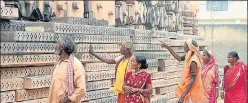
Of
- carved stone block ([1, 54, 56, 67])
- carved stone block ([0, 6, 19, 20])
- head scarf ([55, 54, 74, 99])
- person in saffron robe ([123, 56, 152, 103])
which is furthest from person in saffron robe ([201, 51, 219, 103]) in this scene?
carved stone block ([0, 6, 19, 20])

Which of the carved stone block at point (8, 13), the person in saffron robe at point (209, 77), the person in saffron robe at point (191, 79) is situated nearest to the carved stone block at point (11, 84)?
the carved stone block at point (8, 13)

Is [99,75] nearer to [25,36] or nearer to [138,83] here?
[25,36]

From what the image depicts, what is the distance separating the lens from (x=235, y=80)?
7379mm

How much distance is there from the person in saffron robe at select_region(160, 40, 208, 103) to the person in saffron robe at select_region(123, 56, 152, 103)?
954 millimetres

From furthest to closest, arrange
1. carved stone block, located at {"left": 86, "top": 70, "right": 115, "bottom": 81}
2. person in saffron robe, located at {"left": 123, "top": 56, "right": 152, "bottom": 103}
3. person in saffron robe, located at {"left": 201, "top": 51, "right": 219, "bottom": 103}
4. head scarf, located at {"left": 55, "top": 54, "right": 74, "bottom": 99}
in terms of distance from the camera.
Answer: person in saffron robe, located at {"left": 201, "top": 51, "right": 219, "bottom": 103}, carved stone block, located at {"left": 86, "top": 70, "right": 115, "bottom": 81}, person in saffron robe, located at {"left": 123, "top": 56, "right": 152, "bottom": 103}, head scarf, located at {"left": 55, "top": 54, "right": 74, "bottom": 99}

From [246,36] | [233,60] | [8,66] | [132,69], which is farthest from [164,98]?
[246,36]

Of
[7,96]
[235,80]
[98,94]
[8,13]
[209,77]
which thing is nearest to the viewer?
[7,96]

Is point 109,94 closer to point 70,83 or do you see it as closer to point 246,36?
point 70,83

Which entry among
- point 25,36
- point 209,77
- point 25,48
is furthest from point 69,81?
point 209,77

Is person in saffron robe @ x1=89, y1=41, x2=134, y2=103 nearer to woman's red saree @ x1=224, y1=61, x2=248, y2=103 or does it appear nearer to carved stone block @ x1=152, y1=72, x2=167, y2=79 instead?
woman's red saree @ x1=224, y1=61, x2=248, y2=103

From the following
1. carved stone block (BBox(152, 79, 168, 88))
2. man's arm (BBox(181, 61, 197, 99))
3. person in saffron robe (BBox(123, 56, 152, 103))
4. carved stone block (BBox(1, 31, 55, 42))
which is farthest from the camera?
carved stone block (BBox(152, 79, 168, 88))

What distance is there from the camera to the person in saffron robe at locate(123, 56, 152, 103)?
4832 millimetres

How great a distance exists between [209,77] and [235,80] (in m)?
0.95

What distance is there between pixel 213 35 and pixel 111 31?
18.5 m
